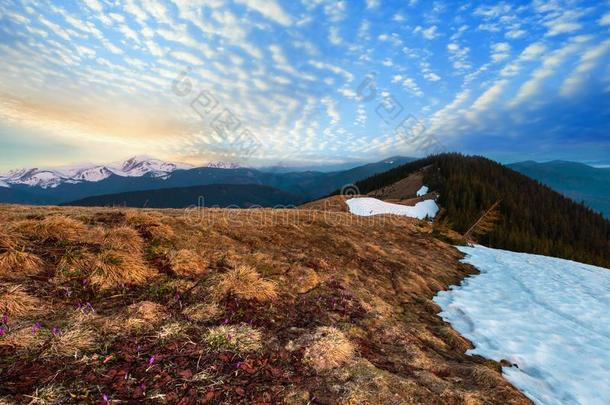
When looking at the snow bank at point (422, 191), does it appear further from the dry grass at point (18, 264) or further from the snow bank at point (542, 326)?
the dry grass at point (18, 264)

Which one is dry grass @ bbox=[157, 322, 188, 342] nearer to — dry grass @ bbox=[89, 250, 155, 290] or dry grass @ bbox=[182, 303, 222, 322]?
dry grass @ bbox=[182, 303, 222, 322]

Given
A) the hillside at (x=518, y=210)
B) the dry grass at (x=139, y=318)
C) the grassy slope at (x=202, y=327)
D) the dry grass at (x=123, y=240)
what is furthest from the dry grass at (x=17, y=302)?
the hillside at (x=518, y=210)

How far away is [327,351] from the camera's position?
16.5 feet

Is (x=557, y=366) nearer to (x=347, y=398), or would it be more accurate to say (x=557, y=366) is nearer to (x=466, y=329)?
(x=466, y=329)

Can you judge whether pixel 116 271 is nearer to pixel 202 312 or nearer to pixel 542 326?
pixel 202 312

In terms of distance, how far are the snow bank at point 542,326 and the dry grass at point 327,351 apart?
345cm

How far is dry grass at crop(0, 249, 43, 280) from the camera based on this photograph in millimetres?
5873

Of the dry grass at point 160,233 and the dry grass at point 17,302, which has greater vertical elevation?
the dry grass at point 160,233

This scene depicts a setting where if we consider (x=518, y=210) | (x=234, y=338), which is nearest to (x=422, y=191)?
(x=518, y=210)

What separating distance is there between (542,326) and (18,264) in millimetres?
13789

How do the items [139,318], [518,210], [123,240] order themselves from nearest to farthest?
[139,318] → [123,240] → [518,210]

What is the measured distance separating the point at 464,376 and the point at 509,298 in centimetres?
816

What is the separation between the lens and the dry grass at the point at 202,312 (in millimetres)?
5543

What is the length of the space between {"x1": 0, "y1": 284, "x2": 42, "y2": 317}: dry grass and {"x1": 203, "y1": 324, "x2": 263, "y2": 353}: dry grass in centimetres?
303
